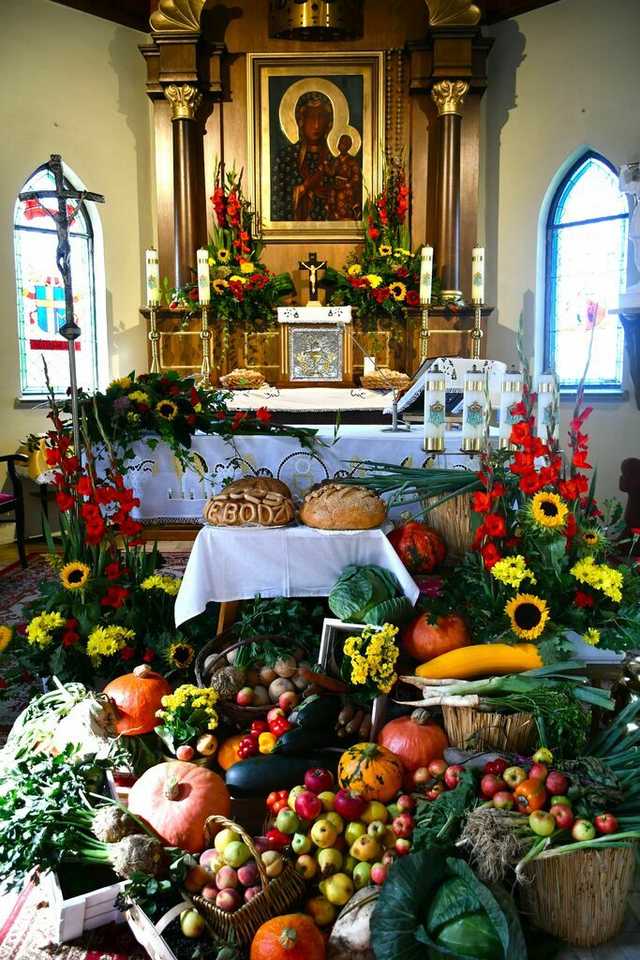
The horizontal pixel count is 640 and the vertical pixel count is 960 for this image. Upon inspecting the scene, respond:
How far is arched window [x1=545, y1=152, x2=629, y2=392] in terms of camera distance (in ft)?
28.2

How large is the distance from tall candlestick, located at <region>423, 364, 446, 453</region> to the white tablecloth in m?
0.57

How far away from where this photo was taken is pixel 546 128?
8695mm

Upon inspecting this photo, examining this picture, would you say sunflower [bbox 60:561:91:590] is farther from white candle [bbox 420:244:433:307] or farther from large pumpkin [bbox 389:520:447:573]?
white candle [bbox 420:244:433:307]

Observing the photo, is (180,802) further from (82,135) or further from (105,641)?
(82,135)

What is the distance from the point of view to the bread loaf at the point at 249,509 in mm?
3395

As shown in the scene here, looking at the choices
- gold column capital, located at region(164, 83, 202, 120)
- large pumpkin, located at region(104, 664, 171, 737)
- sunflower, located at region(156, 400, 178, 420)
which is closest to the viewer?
large pumpkin, located at region(104, 664, 171, 737)

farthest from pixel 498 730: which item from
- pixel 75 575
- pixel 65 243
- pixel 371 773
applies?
pixel 65 243

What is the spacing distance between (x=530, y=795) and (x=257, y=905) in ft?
2.63

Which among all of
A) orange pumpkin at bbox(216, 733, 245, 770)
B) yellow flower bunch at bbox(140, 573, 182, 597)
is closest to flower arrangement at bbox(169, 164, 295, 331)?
yellow flower bunch at bbox(140, 573, 182, 597)

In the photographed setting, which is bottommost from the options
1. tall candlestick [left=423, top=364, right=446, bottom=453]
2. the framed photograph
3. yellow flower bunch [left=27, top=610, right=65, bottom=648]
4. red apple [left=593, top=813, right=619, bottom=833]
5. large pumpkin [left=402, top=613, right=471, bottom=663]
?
red apple [left=593, top=813, right=619, bottom=833]

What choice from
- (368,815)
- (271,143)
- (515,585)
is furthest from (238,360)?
(368,815)

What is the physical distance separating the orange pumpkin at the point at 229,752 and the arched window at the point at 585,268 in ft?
20.8

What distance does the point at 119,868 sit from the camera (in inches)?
92.0

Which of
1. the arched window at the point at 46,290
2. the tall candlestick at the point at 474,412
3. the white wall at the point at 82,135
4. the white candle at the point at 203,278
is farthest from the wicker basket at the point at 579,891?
the arched window at the point at 46,290
